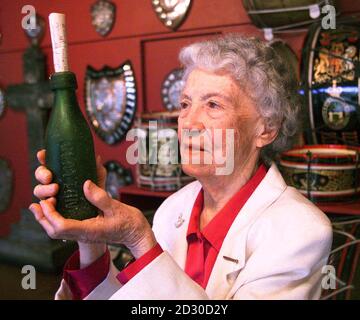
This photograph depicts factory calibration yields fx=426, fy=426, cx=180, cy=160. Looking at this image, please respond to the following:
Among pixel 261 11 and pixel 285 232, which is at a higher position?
pixel 261 11

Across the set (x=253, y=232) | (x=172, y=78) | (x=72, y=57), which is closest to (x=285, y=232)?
(x=253, y=232)

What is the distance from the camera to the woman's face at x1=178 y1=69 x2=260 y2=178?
73 centimetres

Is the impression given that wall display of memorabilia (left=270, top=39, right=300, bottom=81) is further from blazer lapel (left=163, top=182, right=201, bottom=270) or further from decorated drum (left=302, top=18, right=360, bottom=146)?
blazer lapel (left=163, top=182, right=201, bottom=270)

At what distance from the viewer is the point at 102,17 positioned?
87 cm

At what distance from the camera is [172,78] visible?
160 cm

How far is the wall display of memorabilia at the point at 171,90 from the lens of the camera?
1591 mm

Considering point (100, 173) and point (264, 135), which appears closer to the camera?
point (100, 173)

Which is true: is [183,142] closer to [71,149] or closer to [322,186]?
[71,149]

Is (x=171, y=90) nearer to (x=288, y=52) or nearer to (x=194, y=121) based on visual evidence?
(x=288, y=52)

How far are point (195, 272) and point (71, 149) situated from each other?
361mm

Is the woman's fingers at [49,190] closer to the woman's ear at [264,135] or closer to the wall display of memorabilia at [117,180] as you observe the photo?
the woman's ear at [264,135]

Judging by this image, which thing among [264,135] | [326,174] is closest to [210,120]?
[264,135]

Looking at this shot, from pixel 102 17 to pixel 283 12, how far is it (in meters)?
0.59

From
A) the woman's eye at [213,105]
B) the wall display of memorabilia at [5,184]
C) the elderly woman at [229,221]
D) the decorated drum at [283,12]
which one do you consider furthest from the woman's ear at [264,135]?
the wall display of memorabilia at [5,184]
